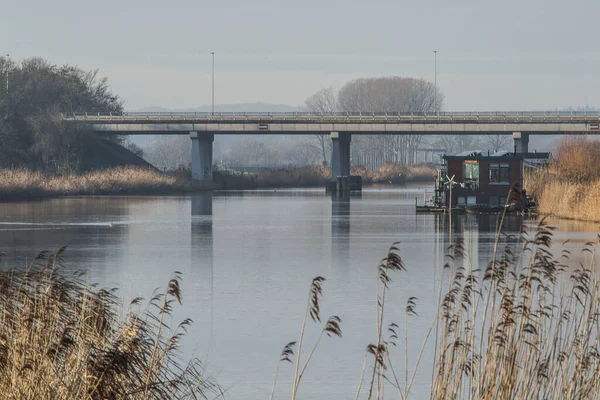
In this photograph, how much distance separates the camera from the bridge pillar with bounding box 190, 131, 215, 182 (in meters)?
114

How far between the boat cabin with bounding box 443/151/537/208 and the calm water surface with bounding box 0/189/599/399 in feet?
13.8

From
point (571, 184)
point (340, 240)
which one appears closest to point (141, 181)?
point (571, 184)

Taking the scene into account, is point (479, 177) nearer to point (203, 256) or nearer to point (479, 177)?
point (479, 177)

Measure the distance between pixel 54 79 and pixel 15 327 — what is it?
118943 mm

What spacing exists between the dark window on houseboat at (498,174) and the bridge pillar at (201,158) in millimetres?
54140

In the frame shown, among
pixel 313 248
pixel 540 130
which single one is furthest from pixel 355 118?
pixel 313 248

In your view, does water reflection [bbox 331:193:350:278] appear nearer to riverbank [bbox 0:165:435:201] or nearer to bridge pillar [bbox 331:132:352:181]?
riverbank [bbox 0:165:435:201]

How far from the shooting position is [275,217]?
5822cm

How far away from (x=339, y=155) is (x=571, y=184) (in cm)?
5690

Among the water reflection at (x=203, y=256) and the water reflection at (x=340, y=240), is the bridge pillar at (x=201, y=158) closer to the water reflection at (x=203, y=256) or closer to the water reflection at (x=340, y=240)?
the water reflection at (x=340, y=240)

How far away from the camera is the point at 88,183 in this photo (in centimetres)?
9288

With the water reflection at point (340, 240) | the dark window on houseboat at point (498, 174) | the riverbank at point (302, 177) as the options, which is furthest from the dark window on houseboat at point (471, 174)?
the riverbank at point (302, 177)

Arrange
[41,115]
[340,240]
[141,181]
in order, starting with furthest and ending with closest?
[41,115] < [141,181] < [340,240]

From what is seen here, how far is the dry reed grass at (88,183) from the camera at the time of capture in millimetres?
79919
